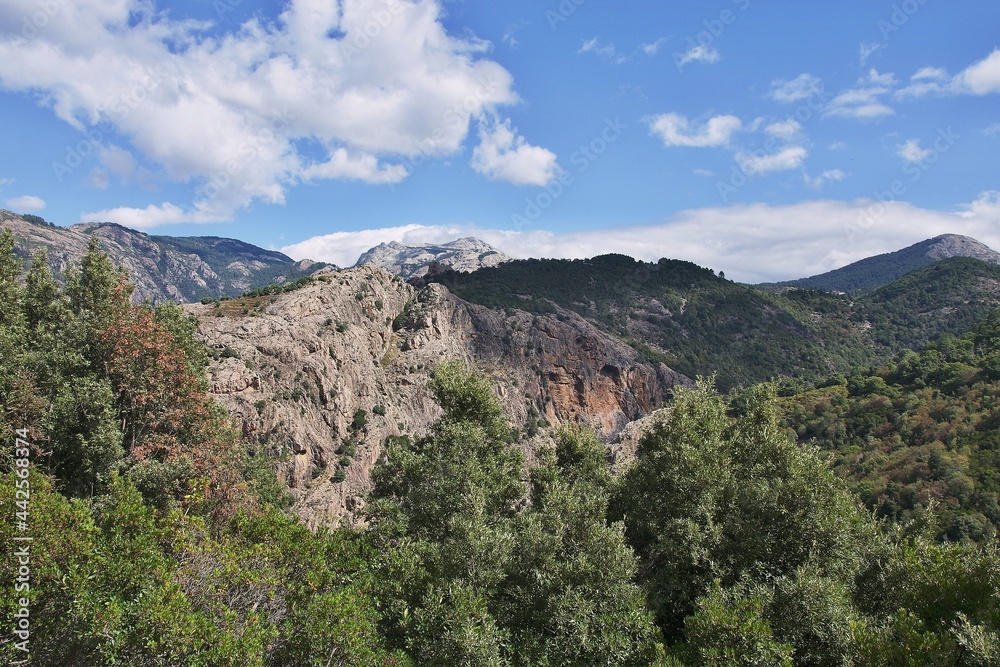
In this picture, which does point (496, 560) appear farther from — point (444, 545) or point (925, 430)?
point (925, 430)

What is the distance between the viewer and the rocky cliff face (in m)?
53.1

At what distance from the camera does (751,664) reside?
36.7 feet

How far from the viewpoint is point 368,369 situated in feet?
233

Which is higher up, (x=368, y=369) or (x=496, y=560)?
(x=368, y=369)

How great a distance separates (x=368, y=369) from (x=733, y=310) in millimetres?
112073

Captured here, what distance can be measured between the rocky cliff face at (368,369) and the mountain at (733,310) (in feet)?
47.5

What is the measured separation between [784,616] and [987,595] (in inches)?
176

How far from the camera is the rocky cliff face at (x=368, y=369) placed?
5312 centimetres

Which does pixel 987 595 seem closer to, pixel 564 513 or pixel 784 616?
pixel 784 616

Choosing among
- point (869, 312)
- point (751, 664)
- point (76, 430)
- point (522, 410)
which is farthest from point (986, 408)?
point (869, 312)
